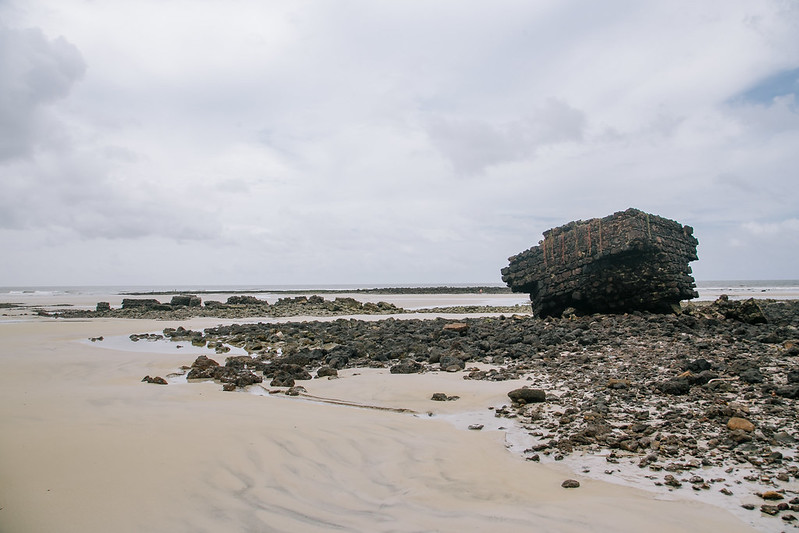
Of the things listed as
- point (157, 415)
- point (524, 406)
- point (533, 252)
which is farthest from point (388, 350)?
point (533, 252)

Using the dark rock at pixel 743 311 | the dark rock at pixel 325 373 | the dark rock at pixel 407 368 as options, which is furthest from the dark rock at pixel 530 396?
the dark rock at pixel 743 311

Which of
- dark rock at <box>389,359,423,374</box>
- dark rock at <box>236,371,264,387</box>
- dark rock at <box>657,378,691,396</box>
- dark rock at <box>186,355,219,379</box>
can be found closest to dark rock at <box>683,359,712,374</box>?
dark rock at <box>657,378,691,396</box>

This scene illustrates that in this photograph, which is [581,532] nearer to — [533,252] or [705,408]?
[705,408]

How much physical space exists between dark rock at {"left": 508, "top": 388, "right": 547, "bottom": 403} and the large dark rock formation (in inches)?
452

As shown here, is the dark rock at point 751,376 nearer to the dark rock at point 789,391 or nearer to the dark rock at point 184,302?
the dark rock at point 789,391

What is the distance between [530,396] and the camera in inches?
287

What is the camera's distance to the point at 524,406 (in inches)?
283

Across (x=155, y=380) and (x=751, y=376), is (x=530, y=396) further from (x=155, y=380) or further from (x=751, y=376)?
(x=155, y=380)

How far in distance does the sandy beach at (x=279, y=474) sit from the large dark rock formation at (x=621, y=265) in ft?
38.1

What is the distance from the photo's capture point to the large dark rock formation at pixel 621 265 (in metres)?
17.1

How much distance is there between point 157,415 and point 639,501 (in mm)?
5856

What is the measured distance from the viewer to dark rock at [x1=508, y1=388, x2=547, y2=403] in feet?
23.9

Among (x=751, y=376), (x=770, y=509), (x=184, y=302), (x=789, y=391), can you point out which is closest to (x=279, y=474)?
(x=770, y=509)

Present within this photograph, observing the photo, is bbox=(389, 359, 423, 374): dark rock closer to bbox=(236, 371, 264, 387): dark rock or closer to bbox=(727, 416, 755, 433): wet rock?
bbox=(236, 371, 264, 387): dark rock
